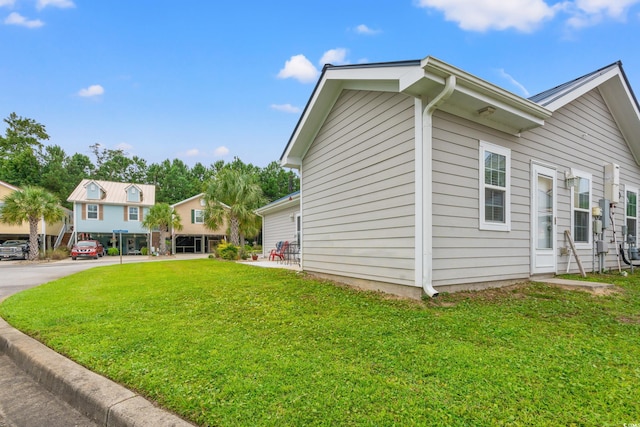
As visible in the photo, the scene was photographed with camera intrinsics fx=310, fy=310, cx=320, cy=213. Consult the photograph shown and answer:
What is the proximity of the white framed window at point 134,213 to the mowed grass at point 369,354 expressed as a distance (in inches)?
1112

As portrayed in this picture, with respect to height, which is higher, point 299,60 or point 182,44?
point 299,60

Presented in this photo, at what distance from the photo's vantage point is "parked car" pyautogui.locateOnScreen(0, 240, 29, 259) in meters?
22.3

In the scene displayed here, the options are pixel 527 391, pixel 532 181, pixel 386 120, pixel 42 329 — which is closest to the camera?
pixel 527 391

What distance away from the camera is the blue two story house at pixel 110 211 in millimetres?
28141

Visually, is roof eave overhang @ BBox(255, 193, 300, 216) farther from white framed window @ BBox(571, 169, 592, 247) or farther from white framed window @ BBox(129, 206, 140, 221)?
white framed window @ BBox(129, 206, 140, 221)

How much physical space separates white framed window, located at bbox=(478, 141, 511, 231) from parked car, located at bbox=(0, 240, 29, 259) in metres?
30.0

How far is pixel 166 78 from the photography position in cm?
1538

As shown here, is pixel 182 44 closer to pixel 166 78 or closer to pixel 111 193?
pixel 166 78

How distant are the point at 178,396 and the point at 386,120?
512 cm

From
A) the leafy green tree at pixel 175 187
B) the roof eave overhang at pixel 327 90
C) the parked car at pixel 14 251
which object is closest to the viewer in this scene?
the roof eave overhang at pixel 327 90

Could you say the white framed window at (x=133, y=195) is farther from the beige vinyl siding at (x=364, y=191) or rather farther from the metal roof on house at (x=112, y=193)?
the beige vinyl siding at (x=364, y=191)

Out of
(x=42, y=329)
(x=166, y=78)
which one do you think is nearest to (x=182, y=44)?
(x=166, y=78)

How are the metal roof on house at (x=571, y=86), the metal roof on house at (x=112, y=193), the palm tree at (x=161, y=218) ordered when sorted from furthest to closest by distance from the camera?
the metal roof on house at (x=112, y=193) → the palm tree at (x=161, y=218) → the metal roof on house at (x=571, y=86)

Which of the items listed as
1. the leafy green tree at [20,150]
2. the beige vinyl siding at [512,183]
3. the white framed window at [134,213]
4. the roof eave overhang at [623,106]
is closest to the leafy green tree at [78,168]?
the leafy green tree at [20,150]
